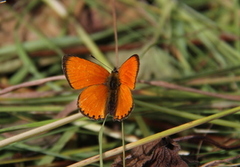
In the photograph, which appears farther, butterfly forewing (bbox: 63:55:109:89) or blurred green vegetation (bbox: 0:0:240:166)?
blurred green vegetation (bbox: 0:0:240:166)

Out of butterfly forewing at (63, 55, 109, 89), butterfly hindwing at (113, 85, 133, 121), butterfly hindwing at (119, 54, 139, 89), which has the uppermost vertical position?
butterfly forewing at (63, 55, 109, 89)

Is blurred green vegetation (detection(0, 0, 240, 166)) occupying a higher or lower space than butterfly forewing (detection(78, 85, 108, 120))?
higher

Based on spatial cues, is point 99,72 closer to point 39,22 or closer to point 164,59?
point 164,59

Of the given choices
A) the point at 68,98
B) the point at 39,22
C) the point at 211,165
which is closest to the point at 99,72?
the point at 68,98

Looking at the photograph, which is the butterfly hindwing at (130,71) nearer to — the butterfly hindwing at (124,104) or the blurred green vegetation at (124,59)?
the butterfly hindwing at (124,104)

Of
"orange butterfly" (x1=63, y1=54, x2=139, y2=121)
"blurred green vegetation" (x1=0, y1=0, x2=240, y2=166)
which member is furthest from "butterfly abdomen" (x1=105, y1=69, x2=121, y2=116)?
"blurred green vegetation" (x1=0, y1=0, x2=240, y2=166)

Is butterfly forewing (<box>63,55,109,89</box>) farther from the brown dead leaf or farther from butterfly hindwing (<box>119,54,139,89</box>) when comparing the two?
the brown dead leaf

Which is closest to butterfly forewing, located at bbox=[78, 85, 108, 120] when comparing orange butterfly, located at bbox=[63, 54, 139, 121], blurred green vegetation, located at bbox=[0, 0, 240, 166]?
orange butterfly, located at bbox=[63, 54, 139, 121]
